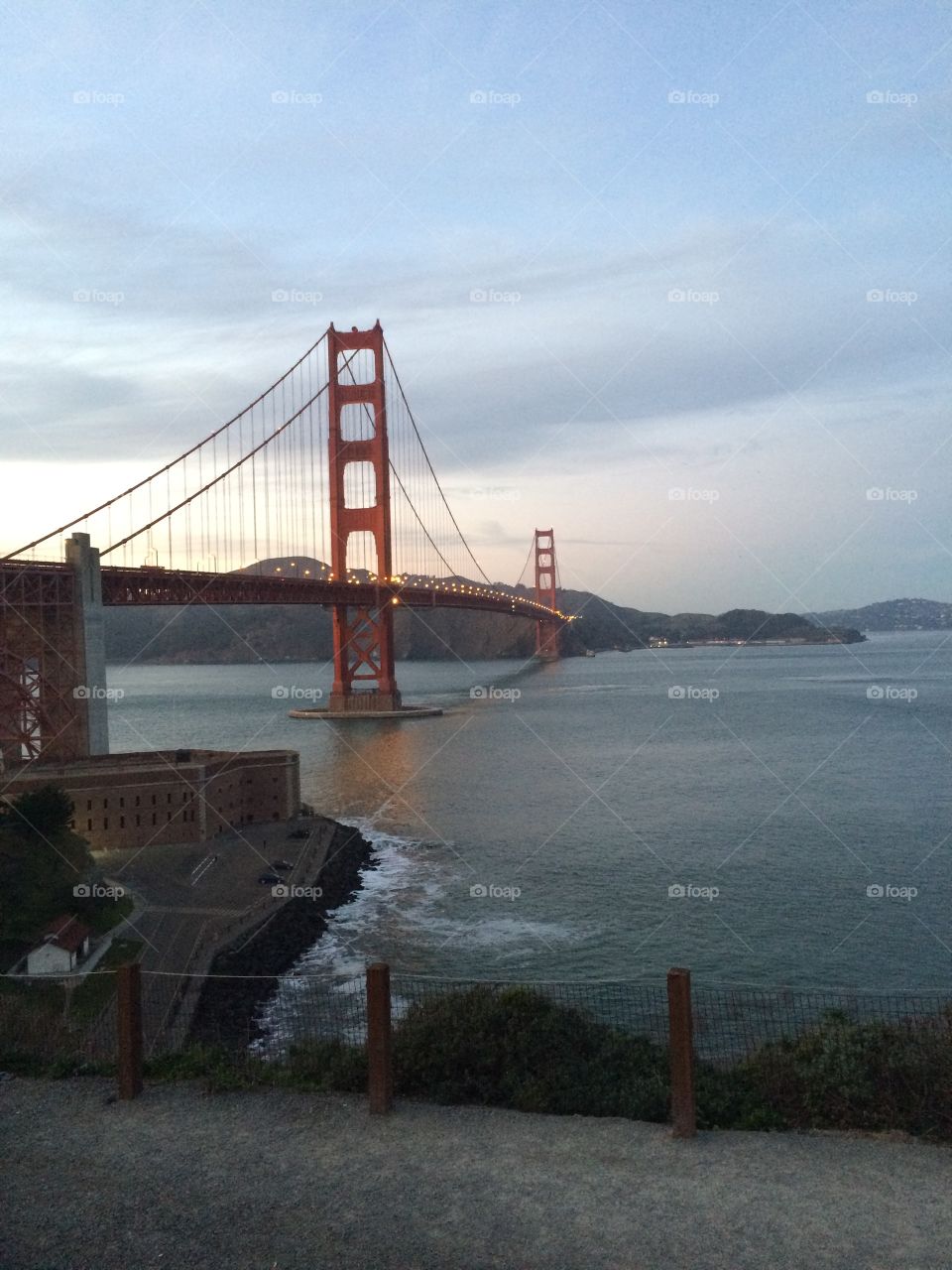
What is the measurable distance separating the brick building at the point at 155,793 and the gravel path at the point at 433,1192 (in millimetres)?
16729

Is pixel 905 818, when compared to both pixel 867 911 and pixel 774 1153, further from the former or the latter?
pixel 774 1153

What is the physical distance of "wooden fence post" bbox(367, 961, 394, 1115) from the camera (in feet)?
15.8

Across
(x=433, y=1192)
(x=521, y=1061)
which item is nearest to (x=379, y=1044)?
(x=433, y=1192)

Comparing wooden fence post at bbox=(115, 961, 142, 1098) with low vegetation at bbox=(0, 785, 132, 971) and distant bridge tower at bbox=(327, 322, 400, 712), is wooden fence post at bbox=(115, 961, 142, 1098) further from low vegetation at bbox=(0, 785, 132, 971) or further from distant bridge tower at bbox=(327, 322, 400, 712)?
distant bridge tower at bbox=(327, 322, 400, 712)

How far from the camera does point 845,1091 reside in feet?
16.0

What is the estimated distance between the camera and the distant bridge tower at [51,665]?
81.4 ft

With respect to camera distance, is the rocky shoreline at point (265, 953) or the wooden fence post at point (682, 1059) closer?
the wooden fence post at point (682, 1059)

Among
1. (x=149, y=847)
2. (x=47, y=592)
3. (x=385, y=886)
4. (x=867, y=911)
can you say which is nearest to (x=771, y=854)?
(x=867, y=911)

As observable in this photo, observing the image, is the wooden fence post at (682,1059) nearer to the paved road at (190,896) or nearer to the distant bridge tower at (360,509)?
the paved road at (190,896)

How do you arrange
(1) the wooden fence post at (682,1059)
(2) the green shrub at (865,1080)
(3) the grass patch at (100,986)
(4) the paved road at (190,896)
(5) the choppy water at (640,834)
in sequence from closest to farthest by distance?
(1) the wooden fence post at (682,1059) → (2) the green shrub at (865,1080) → (3) the grass patch at (100,986) → (4) the paved road at (190,896) → (5) the choppy water at (640,834)

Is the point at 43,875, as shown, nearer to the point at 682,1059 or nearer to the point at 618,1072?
the point at 618,1072

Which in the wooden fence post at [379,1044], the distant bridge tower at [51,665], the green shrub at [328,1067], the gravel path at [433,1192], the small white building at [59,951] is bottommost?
the small white building at [59,951]

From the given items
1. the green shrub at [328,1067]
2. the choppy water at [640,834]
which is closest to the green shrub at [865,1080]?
the green shrub at [328,1067]

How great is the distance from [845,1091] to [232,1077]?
2872 mm
